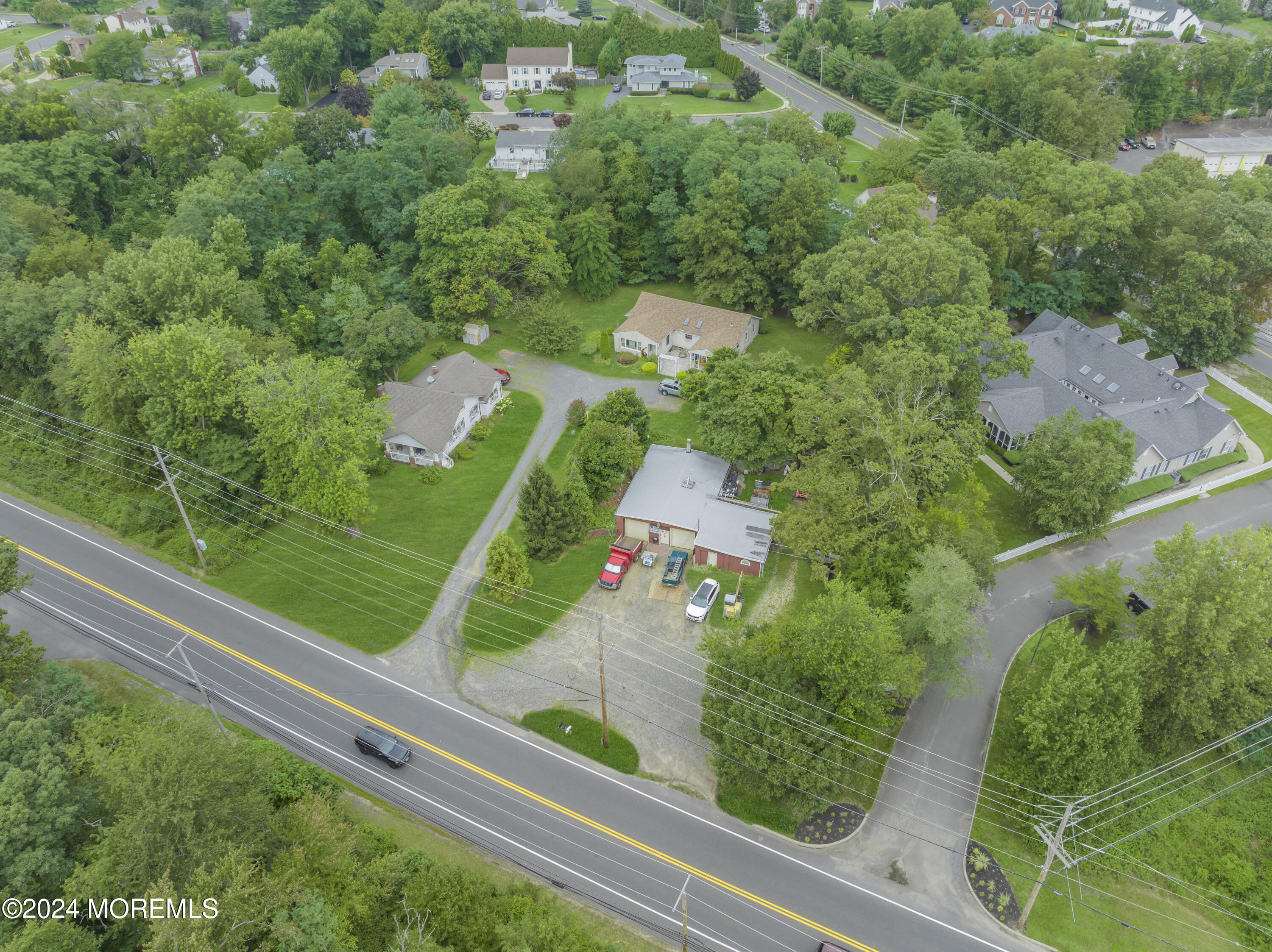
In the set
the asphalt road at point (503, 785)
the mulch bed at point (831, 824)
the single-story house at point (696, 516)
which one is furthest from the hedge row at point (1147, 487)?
the asphalt road at point (503, 785)

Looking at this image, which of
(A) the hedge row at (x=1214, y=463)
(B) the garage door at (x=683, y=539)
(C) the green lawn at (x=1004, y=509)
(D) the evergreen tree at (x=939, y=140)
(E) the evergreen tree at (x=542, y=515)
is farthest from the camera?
(D) the evergreen tree at (x=939, y=140)

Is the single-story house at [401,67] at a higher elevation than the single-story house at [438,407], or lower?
higher

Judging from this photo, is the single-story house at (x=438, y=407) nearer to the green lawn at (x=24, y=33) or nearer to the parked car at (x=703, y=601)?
the parked car at (x=703, y=601)

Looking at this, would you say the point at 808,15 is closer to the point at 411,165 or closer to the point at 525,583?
the point at 411,165

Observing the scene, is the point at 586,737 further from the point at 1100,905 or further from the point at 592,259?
the point at 592,259

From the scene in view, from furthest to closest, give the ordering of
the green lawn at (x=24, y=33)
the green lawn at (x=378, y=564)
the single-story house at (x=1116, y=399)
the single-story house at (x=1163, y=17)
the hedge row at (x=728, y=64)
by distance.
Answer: the single-story house at (x=1163, y=17), the green lawn at (x=24, y=33), the hedge row at (x=728, y=64), the single-story house at (x=1116, y=399), the green lawn at (x=378, y=564)
